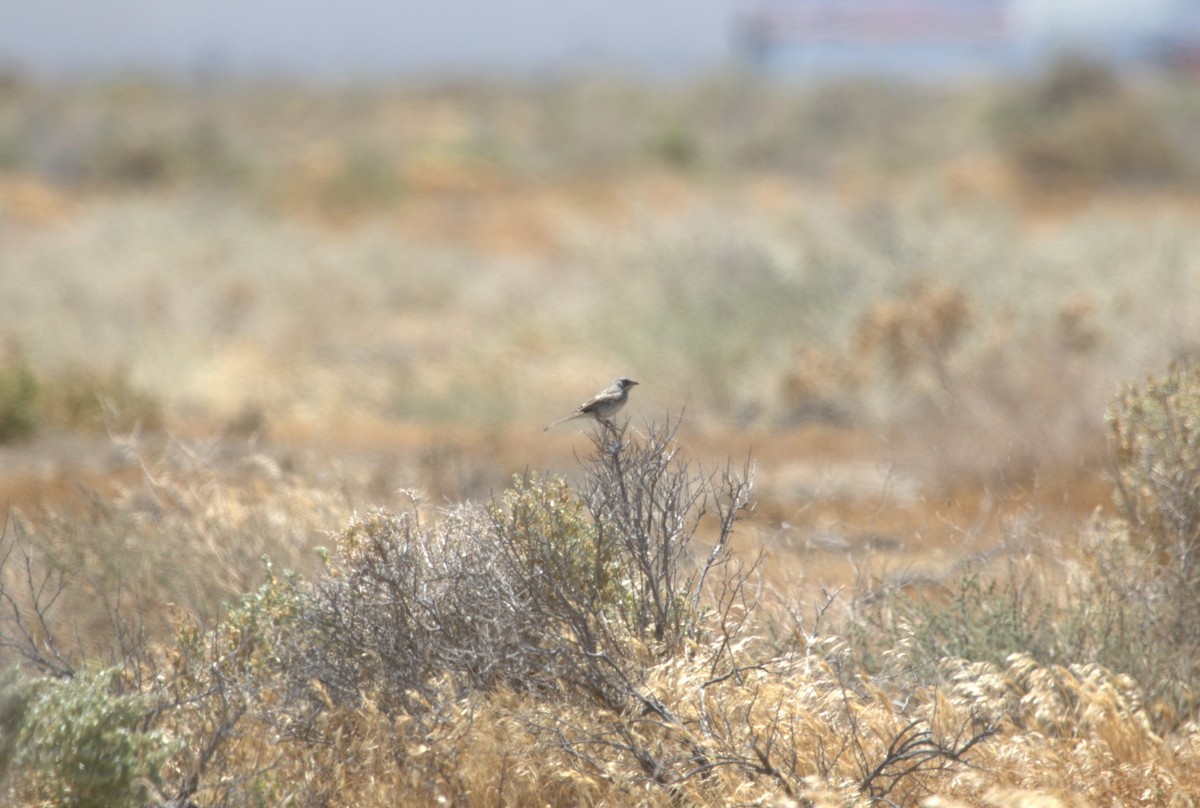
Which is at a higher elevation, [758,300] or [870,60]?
[870,60]

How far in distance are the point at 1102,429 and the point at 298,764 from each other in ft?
20.6

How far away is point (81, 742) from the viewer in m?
3.97

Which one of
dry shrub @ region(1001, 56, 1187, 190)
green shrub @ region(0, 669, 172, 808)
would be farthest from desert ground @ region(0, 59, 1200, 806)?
dry shrub @ region(1001, 56, 1187, 190)

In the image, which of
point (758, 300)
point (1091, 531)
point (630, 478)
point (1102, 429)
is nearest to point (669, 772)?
point (630, 478)

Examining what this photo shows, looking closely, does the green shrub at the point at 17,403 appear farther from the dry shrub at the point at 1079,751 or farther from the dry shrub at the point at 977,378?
the dry shrub at the point at 1079,751

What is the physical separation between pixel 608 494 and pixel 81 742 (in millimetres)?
1741

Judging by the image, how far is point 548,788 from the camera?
14.0 feet

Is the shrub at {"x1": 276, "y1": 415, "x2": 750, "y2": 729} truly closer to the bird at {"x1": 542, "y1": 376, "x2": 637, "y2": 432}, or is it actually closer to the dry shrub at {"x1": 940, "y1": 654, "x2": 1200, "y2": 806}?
the bird at {"x1": 542, "y1": 376, "x2": 637, "y2": 432}

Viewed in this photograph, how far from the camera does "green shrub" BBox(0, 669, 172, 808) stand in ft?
12.9

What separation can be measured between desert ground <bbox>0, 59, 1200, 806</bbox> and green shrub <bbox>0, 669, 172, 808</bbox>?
0.01 m

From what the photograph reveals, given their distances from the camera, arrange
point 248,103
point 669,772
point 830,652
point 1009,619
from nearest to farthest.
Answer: point 669,772 → point 830,652 → point 1009,619 → point 248,103

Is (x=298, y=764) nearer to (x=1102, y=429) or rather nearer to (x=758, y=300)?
(x=1102, y=429)

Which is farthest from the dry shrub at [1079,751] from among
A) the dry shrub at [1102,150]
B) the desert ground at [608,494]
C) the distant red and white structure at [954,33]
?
the distant red and white structure at [954,33]

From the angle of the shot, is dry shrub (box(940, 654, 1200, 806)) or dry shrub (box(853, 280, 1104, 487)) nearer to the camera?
dry shrub (box(940, 654, 1200, 806))
